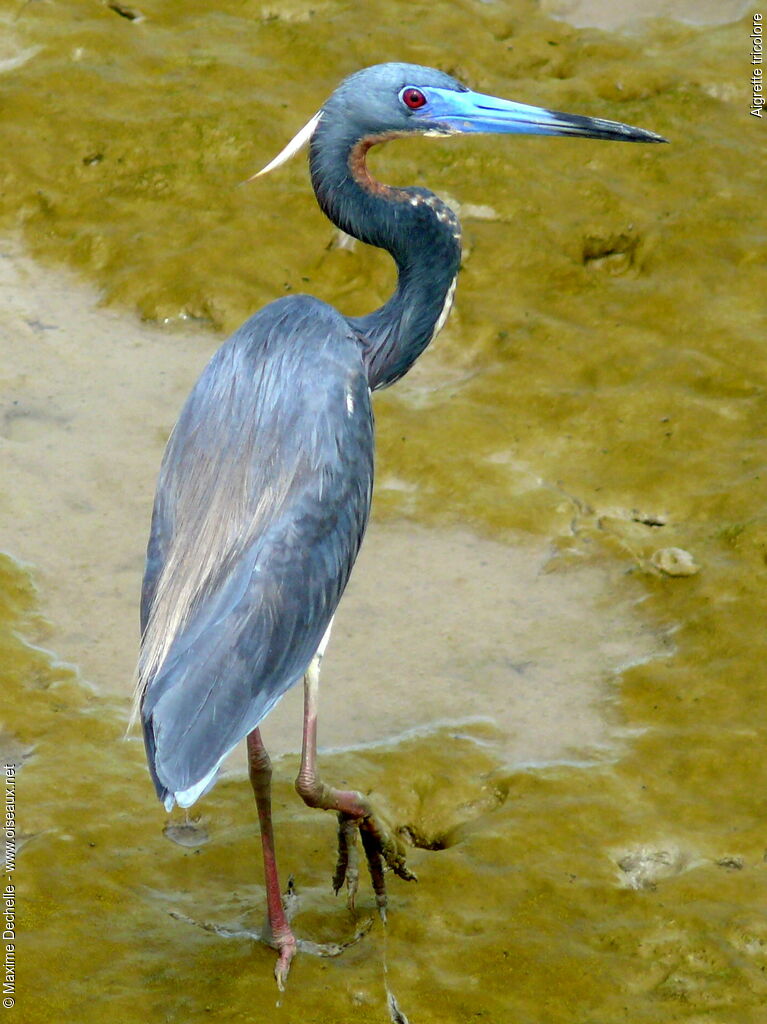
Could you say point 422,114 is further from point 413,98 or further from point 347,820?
point 347,820

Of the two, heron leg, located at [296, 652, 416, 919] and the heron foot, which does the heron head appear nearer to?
heron leg, located at [296, 652, 416, 919]

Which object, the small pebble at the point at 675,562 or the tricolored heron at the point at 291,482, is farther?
the small pebble at the point at 675,562

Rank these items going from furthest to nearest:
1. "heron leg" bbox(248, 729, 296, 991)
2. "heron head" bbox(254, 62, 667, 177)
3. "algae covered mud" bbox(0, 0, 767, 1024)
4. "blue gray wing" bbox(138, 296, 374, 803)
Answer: "heron head" bbox(254, 62, 667, 177) < "algae covered mud" bbox(0, 0, 767, 1024) < "heron leg" bbox(248, 729, 296, 991) < "blue gray wing" bbox(138, 296, 374, 803)

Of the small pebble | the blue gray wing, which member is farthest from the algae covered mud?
the blue gray wing

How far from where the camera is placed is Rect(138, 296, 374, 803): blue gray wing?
406 centimetres

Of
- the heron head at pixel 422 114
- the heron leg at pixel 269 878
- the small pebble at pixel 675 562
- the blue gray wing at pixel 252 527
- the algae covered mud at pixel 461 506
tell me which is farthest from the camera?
the small pebble at pixel 675 562

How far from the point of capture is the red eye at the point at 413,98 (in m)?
4.72

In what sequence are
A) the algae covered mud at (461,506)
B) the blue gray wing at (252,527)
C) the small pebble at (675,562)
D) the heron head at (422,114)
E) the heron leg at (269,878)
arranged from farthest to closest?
the small pebble at (675,562), the heron head at (422,114), the algae covered mud at (461,506), the heron leg at (269,878), the blue gray wing at (252,527)

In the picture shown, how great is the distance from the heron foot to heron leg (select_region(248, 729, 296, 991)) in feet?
0.67

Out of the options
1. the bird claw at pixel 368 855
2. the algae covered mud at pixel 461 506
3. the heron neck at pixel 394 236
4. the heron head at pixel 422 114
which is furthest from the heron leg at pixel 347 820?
the heron head at pixel 422 114

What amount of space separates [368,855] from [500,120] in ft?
7.53

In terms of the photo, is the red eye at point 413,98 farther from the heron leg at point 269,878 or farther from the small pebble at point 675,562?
the small pebble at point 675,562

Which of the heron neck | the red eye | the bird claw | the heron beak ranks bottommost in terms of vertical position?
the bird claw

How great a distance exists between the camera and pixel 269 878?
4.30 metres
